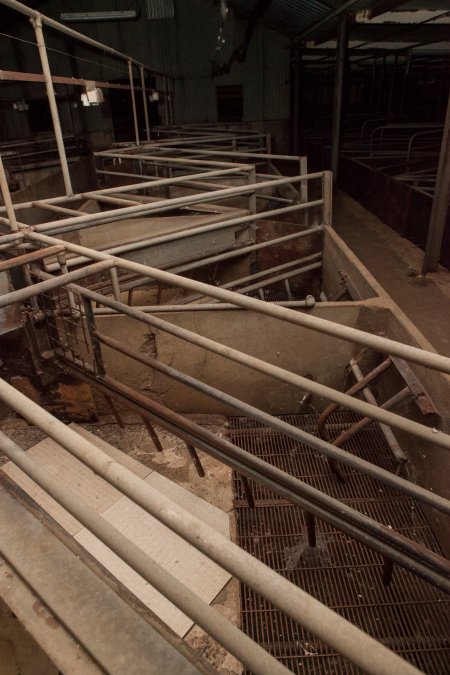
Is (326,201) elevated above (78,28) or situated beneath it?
situated beneath

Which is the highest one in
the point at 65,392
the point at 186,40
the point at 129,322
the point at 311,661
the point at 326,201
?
the point at 186,40

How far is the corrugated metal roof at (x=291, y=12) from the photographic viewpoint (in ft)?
29.7

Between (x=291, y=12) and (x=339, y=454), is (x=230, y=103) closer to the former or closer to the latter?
(x=291, y=12)

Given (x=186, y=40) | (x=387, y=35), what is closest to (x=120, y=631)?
(x=387, y=35)

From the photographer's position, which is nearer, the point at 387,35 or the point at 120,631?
the point at 120,631

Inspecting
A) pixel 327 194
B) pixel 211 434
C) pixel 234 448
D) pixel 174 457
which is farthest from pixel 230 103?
pixel 234 448

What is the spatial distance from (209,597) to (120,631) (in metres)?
1.33

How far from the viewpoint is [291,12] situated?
34.2 feet

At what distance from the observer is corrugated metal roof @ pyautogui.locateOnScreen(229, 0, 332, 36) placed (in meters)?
9.06

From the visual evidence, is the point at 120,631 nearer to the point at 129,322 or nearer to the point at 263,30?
the point at 129,322

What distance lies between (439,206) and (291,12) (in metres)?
8.82

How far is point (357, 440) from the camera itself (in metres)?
3.41

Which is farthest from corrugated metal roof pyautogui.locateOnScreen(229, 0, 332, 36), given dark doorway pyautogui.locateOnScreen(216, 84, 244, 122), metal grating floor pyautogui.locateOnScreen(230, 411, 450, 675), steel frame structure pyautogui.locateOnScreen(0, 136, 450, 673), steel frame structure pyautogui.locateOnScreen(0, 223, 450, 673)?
metal grating floor pyautogui.locateOnScreen(230, 411, 450, 675)

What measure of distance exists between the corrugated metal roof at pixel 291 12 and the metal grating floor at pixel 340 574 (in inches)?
357
